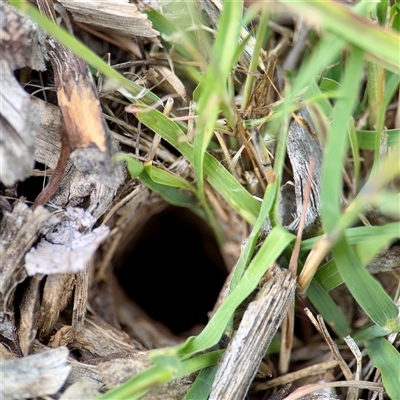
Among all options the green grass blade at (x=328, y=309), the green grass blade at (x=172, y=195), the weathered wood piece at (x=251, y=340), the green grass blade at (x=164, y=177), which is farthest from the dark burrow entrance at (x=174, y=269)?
the weathered wood piece at (x=251, y=340)

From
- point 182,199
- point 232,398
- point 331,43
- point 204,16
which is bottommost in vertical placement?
point 232,398

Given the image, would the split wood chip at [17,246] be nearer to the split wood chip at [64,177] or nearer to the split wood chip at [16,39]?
the split wood chip at [64,177]

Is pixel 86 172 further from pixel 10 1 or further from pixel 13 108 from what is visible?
pixel 10 1

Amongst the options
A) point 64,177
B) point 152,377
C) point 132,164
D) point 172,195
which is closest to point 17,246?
point 64,177

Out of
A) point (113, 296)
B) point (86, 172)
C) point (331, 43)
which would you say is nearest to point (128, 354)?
point (86, 172)

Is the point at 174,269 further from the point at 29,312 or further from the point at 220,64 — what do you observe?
the point at 220,64

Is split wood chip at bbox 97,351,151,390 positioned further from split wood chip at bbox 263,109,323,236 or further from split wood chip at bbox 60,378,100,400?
split wood chip at bbox 263,109,323,236

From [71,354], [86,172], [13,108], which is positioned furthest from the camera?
[71,354]
